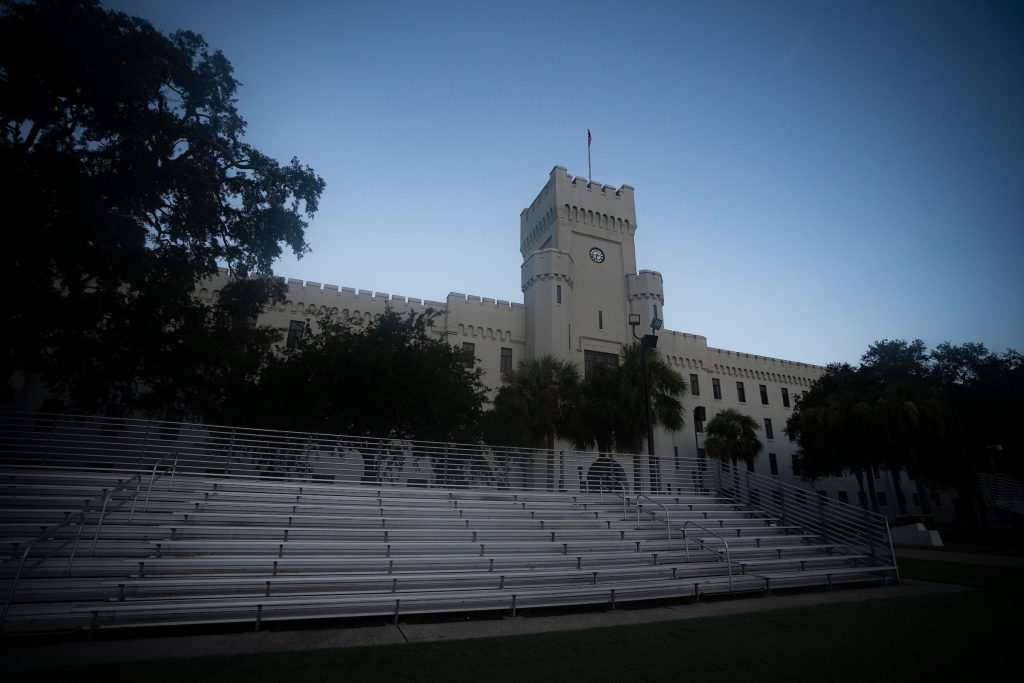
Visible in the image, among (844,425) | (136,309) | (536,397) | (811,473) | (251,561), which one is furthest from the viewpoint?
(811,473)

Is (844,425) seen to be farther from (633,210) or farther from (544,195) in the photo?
(544,195)

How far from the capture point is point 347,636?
6.18m

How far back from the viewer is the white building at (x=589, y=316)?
104 feet

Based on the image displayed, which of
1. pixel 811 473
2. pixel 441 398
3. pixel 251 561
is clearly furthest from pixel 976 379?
pixel 251 561

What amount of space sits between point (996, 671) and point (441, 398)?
56.9ft

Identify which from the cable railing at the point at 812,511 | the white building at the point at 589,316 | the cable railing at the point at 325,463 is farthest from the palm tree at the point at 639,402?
the white building at the point at 589,316

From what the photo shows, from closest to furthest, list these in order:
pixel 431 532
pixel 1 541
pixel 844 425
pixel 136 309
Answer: pixel 1 541
pixel 431 532
pixel 136 309
pixel 844 425

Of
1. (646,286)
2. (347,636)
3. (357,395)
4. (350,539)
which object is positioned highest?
(646,286)

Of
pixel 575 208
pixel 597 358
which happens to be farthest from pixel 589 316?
pixel 575 208

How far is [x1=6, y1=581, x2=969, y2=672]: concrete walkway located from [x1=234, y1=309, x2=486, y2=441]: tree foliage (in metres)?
13.2

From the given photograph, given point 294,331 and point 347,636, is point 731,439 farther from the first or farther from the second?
point 347,636

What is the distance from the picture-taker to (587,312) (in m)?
35.2

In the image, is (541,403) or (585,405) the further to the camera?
(585,405)

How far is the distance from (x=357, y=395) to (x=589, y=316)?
1958 centimetres
